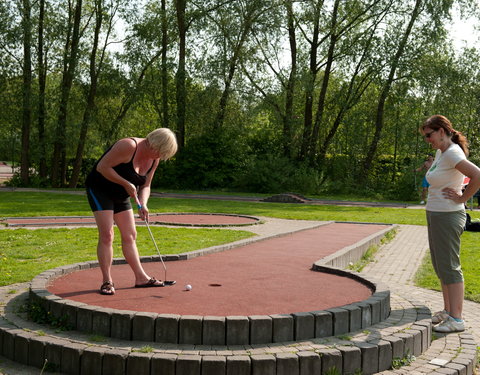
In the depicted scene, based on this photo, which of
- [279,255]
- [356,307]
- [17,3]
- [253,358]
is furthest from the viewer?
[17,3]

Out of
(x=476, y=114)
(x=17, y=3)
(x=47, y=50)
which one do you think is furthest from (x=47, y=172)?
(x=476, y=114)

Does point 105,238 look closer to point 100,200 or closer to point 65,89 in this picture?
point 100,200

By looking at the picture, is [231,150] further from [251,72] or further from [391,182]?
[391,182]

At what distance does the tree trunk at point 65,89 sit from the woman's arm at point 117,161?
24.0 m

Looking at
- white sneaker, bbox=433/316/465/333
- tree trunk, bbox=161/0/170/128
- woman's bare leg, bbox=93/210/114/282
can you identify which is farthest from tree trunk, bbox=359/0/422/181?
woman's bare leg, bbox=93/210/114/282

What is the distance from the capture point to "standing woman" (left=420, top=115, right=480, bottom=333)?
480 cm

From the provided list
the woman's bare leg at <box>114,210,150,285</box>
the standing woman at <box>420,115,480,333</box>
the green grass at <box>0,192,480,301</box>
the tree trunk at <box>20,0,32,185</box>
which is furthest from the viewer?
the tree trunk at <box>20,0,32,185</box>

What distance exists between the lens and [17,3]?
85.5 ft

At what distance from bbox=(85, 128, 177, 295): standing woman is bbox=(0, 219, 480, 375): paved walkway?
1.38m

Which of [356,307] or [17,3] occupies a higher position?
[17,3]

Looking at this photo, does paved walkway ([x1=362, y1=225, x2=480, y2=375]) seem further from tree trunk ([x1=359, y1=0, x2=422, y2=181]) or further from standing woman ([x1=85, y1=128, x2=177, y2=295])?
tree trunk ([x1=359, y1=0, x2=422, y2=181])

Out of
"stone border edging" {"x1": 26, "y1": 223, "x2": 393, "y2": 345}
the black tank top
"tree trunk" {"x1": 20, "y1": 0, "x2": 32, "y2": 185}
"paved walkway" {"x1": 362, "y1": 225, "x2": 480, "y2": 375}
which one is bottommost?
"paved walkway" {"x1": 362, "y1": 225, "x2": 480, "y2": 375}

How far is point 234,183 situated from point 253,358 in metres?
25.7

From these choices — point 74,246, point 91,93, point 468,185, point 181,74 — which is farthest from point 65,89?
point 468,185
